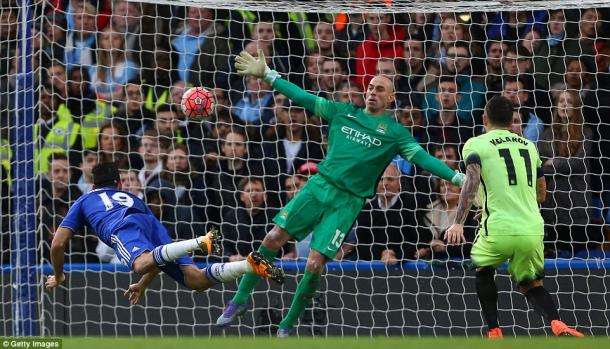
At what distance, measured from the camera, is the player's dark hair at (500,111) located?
8656 mm

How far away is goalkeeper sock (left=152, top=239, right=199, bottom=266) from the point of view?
29.8 ft

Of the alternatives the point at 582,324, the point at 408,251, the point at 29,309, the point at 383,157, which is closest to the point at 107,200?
the point at 29,309

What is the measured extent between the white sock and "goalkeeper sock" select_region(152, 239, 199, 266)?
328mm

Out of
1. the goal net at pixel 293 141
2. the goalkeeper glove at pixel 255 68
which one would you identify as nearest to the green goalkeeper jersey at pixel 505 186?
the goal net at pixel 293 141

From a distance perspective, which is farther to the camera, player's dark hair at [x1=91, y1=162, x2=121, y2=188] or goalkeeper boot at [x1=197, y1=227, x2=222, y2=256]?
player's dark hair at [x1=91, y1=162, x2=121, y2=188]

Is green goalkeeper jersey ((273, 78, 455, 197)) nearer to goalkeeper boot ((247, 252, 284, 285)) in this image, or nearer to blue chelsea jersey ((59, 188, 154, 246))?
goalkeeper boot ((247, 252, 284, 285))

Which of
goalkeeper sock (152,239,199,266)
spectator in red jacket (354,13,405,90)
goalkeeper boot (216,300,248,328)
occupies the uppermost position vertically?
spectator in red jacket (354,13,405,90)

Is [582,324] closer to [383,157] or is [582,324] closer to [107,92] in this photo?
[383,157]

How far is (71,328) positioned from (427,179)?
3.43 metres

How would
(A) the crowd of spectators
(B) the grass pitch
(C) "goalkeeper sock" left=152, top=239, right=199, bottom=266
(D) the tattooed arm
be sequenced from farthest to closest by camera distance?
(A) the crowd of spectators
(C) "goalkeeper sock" left=152, top=239, right=199, bottom=266
(D) the tattooed arm
(B) the grass pitch

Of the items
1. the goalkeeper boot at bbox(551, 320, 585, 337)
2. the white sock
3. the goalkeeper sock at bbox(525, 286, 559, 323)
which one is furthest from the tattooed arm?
the white sock

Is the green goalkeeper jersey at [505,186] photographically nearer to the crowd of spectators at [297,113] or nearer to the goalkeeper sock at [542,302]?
the goalkeeper sock at [542,302]

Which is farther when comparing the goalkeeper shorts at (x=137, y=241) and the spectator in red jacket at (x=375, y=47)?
the spectator in red jacket at (x=375, y=47)

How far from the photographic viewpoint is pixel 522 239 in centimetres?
854
